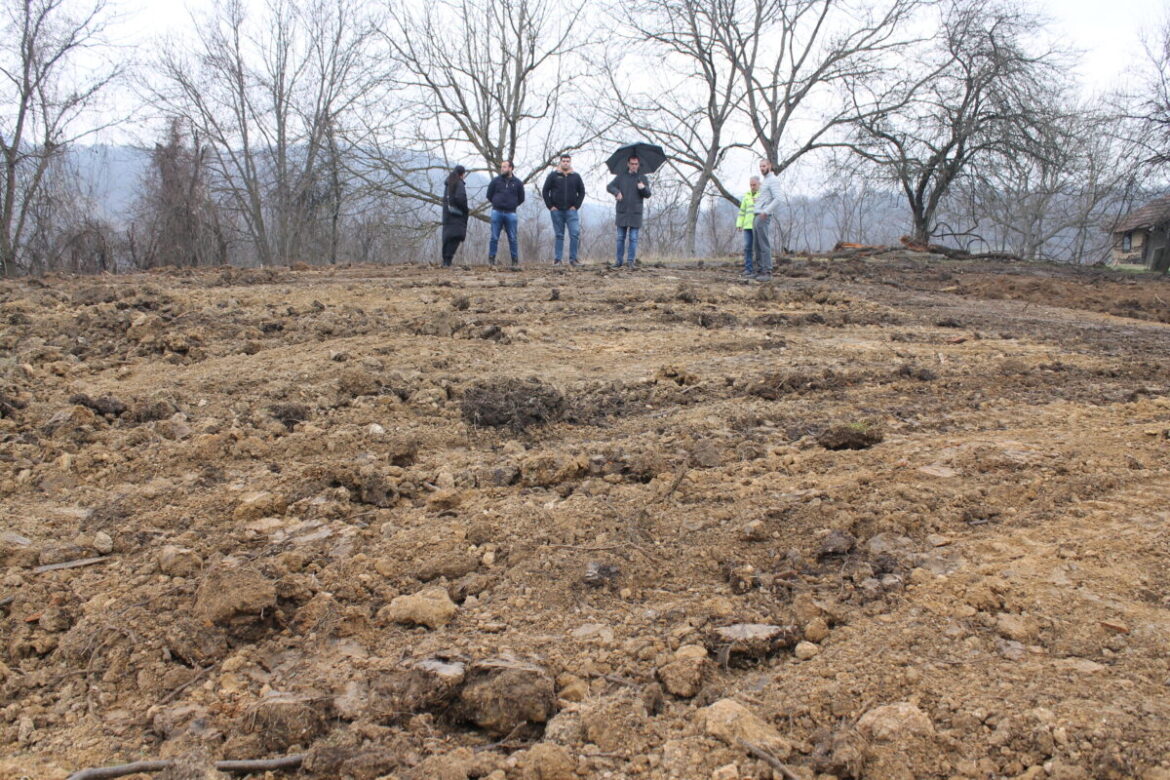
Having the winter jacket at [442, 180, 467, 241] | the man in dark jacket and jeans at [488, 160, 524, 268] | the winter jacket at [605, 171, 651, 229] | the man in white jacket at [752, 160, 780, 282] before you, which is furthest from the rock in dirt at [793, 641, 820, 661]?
the winter jacket at [442, 180, 467, 241]

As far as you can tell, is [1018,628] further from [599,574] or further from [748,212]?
[748,212]

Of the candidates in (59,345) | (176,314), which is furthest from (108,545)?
(176,314)

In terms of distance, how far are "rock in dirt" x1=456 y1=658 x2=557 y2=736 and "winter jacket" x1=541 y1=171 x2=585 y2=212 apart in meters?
10.4

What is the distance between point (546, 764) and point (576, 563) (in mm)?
922

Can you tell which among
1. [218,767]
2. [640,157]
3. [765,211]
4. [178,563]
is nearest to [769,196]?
[765,211]

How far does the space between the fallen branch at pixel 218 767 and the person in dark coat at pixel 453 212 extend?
1067 cm

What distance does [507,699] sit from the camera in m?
1.78

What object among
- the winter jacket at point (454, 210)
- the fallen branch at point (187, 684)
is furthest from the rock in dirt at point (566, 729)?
the winter jacket at point (454, 210)

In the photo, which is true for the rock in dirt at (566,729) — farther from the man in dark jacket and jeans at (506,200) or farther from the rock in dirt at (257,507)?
the man in dark jacket and jeans at (506,200)

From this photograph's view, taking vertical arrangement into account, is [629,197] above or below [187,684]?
above

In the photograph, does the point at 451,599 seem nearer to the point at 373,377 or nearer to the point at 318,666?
the point at 318,666

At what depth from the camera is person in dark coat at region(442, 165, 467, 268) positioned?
12.0 metres

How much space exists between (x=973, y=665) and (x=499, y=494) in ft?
5.90

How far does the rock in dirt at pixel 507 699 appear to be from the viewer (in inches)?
69.1
